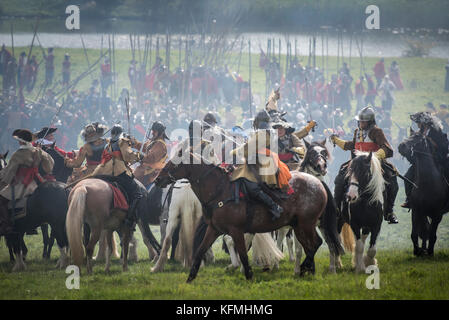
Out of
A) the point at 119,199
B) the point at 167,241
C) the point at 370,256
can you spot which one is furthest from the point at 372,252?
the point at 119,199

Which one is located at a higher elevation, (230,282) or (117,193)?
(117,193)

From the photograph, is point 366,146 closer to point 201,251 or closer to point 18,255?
point 201,251

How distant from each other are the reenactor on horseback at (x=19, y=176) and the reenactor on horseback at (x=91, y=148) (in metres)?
1.02

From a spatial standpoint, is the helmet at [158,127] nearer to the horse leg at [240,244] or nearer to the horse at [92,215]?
the horse at [92,215]

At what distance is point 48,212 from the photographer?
1113 centimetres

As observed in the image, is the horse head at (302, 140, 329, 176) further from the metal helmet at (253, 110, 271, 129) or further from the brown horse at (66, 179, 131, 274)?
the brown horse at (66, 179, 131, 274)

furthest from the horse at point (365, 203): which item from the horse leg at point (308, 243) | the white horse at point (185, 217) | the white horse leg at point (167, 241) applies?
the white horse leg at point (167, 241)

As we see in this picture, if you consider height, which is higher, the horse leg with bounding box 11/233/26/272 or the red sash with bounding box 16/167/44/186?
the red sash with bounding box 16/167/44/186

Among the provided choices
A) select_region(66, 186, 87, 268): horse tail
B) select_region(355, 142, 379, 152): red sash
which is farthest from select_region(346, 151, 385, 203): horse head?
select_region(66, 186, 87, 268): horse tail

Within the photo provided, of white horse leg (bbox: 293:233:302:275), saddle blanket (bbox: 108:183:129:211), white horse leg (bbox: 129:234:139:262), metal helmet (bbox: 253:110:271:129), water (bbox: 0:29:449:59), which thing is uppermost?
water (bbox: 0:29:449:59)

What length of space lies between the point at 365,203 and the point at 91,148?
17.2 ft

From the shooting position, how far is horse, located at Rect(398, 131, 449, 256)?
11.5 metres

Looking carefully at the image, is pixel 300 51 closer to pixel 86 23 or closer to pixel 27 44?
pixel 86 23
